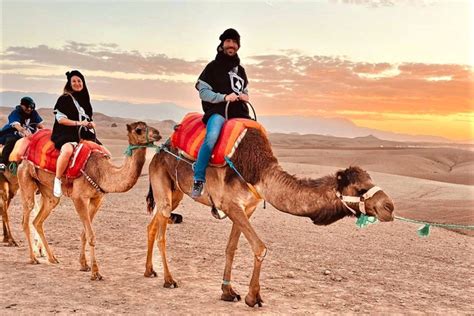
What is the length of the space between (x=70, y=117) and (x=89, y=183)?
42.9 inches

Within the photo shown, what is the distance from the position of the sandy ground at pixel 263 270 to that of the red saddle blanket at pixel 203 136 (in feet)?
6.13

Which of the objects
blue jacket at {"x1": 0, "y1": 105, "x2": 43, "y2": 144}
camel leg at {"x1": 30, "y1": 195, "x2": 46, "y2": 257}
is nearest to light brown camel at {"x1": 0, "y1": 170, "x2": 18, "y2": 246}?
blue jacket at {"x1": 0, "y1": 105, "x2": 43, "y2": 144}

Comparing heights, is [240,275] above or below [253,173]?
below

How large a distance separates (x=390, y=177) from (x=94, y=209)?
1918 cm

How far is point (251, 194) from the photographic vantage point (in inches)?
271

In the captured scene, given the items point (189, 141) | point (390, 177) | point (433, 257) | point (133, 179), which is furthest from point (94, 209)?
point (390, 177)

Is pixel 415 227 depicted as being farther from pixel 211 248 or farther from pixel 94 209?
pixel 94 209

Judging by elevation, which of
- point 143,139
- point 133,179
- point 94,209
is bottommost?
point 94,209

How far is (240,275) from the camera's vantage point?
28.1 ft

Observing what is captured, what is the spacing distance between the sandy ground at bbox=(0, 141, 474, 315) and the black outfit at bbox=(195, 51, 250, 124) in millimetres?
2427

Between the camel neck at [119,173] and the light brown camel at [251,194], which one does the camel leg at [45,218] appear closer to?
the camel neck at [119,173]

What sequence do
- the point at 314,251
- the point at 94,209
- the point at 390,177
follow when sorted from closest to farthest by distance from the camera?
the point at 94,209, the point at 314,251, the point at 390,177

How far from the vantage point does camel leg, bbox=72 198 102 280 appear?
8.10 metres

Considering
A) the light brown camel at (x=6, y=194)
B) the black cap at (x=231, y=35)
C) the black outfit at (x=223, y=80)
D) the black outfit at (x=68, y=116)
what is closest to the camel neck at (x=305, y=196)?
the black outfit at (x=223, y=80)
